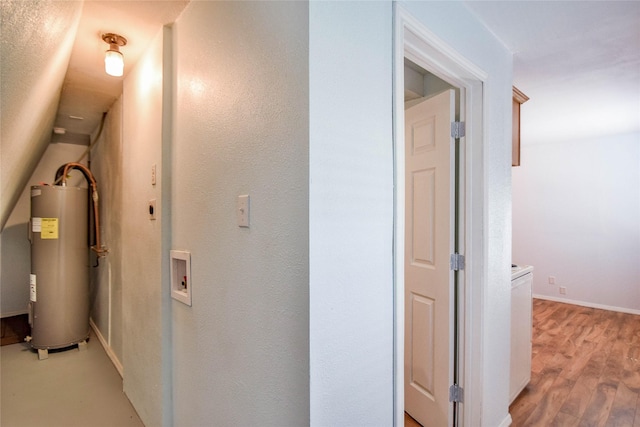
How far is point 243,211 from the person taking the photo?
112 cm

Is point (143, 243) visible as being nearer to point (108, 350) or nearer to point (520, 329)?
point (108, 350)

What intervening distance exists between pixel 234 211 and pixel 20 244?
420cm

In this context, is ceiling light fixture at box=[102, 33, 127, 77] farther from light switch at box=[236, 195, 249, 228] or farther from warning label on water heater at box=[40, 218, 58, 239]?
warning label on water heater at box=[40, 218, 58, 239]

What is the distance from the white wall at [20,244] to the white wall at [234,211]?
3359 mm

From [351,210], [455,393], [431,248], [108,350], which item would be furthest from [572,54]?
[108,350]

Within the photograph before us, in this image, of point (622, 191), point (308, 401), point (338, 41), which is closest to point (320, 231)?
point (308, 401)

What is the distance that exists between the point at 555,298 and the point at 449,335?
4.08 metres

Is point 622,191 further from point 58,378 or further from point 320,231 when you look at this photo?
point 58,378

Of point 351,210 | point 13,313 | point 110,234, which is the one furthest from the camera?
point 13,313

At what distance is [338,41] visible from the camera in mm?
956

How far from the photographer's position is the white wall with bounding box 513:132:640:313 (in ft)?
13.5

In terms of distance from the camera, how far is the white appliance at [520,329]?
7.14 feet

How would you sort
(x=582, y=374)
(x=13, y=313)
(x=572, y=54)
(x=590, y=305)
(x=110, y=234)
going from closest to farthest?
(x=572, y=54) < (x=582, y=374) < (x=110, y=234) < (x=13, y=313) < (x=590, y=305)

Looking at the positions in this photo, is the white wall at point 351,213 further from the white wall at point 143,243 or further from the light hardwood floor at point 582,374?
the light hardwood floor at point 582,374
